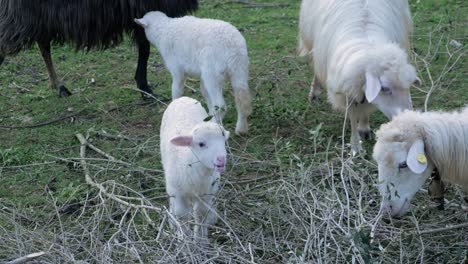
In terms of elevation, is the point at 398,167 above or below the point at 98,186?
above

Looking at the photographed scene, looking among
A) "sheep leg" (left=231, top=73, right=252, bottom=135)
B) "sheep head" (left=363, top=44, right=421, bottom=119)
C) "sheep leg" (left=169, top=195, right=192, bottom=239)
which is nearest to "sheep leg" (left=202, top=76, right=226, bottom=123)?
"sheep leg" (left=231, top=73, right=252, bottom=135)

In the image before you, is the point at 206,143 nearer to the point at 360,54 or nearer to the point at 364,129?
the point at 360,54

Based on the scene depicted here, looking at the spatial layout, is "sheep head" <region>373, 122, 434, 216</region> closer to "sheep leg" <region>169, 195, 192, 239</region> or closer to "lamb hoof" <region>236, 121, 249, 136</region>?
"sheep leg" <region>169, 195, 192, 239</region>

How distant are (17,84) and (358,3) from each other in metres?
3.54

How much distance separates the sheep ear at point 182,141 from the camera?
4.28 metres

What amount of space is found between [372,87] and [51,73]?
11.4 ft

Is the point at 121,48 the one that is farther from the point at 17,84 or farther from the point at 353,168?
the point at 353,168

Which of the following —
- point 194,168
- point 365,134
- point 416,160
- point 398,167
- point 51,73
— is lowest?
point 51,73

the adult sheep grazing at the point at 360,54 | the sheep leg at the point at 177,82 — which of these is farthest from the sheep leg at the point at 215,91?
the adult sheep grazing at the point at 360,54

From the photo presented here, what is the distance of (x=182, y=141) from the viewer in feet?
14.1

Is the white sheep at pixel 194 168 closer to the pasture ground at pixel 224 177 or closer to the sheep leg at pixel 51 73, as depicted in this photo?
the pasture ground at pixel 224 177

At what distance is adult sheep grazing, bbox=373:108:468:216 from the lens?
4328mm

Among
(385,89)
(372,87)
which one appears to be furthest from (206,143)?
(385,89)

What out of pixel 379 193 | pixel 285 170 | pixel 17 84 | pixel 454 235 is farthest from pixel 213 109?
pixel 17 84
